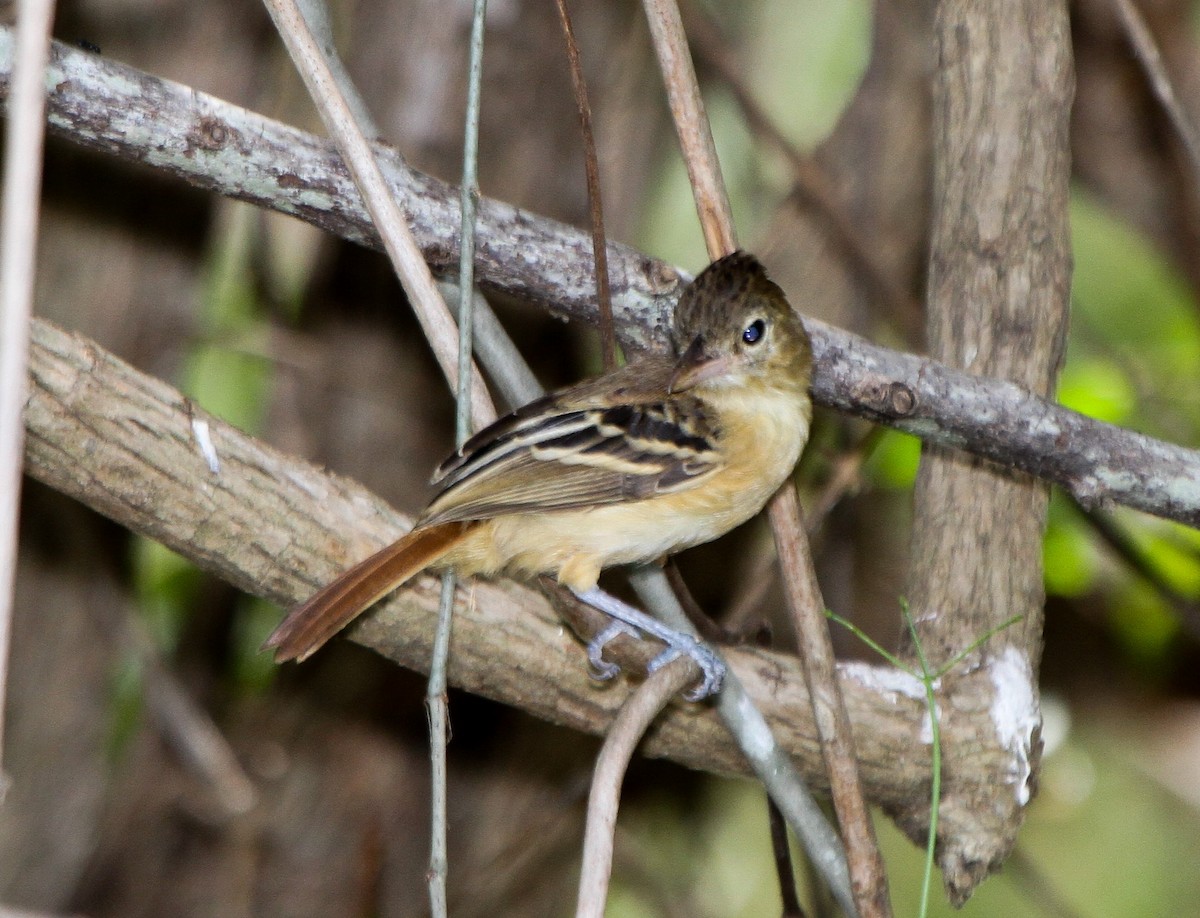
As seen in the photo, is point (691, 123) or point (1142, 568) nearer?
point (691, 123)

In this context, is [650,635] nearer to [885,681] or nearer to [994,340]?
[885,681]

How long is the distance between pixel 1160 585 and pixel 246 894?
9.18 feet

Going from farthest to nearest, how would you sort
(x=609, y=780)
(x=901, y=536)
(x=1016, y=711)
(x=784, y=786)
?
(x=901, y=536), (x=1016, y=711), (x=784, y=786), (x=609, y=780)

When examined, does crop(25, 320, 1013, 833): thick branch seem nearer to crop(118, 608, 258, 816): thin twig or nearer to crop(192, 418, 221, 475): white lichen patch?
crop(192, 418, 221, 475): white lichen patch

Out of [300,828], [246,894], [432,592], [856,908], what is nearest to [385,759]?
[300,828]

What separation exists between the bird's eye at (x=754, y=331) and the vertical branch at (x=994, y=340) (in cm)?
44

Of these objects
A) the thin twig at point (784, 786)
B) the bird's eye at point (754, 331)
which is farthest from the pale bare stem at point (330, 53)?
the thin twig at point (784, 786)

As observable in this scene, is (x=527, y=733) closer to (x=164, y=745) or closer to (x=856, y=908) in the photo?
(x=164, y=745)

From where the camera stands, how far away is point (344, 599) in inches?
94.3

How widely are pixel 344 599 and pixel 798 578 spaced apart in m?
0.90

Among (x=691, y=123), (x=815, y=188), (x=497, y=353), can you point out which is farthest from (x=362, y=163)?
(x=815, y=188)

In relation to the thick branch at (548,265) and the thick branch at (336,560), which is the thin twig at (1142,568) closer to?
the thick branch at (336,560)

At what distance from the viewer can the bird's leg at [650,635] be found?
8.35ft

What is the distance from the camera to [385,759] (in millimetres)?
3818
